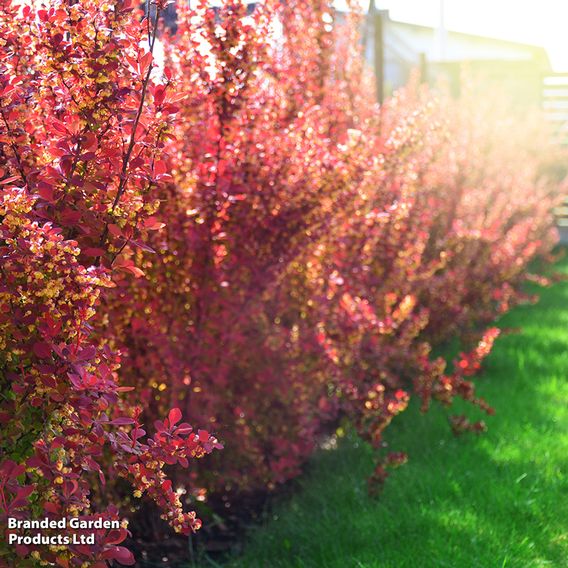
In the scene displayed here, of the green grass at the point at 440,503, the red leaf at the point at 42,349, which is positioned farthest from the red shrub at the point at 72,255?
the green grass at the point at 440,503

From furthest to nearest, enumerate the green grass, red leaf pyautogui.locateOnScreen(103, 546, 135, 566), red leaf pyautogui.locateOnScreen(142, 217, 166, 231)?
the green grass, red leaf pyautogui.locateOnScreen(142, 217, 166, 231), red leaf pyautogui.locateOnScreen(103, 546, 135, 566)

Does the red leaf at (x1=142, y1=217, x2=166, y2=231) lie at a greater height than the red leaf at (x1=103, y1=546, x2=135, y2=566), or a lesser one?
greater

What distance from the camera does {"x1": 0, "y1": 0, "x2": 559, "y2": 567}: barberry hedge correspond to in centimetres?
200

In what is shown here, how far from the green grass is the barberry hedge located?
0.20 metres

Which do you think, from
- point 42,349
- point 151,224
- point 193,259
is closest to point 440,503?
point 193,259

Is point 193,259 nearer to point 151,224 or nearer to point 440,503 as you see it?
point 151,224

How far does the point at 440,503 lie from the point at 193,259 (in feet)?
4.50

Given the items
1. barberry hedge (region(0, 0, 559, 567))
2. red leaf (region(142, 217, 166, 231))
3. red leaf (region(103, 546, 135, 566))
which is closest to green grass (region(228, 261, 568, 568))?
barberry hedge (region(0, 0, 559, 567))

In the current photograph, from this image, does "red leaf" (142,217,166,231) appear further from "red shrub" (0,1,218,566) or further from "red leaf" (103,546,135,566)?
"red leaf" (103,546,135,566)

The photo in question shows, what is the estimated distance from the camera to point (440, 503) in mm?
3660

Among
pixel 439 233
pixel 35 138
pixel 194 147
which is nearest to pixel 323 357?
pixel 194 147

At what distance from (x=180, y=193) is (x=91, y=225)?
44.1 inches

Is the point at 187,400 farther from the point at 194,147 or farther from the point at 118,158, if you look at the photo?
the point at 118,158

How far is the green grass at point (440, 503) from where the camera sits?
10.7 ft
